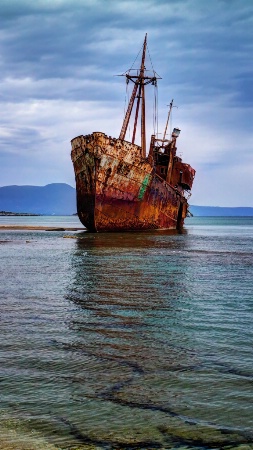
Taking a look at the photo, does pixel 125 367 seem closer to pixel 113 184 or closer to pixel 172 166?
pixel 113 184

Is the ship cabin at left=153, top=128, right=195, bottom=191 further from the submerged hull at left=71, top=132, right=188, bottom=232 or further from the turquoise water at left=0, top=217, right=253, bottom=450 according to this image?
the turquoise water at left=0, top=217, right=253, bottom=450

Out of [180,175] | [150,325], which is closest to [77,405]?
[150,325]

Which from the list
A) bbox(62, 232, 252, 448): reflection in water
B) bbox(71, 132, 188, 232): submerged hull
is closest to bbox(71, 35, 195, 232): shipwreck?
bbox(71, 132, 188, 232): submerged hull

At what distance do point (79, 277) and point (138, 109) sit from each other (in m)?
31.3

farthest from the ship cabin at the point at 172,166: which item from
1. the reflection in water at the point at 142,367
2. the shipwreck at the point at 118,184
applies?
the reflection in water at the point at 142,367

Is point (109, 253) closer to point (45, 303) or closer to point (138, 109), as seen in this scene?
point (45, 303)

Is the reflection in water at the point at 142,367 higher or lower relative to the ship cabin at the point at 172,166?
lower

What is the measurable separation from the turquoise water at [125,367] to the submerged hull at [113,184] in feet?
68.8

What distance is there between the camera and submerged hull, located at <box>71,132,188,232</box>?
101 feet

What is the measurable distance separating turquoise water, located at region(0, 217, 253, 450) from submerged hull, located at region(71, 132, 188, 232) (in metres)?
21.0

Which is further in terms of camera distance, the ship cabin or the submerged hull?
the ship cabin

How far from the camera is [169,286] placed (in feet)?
35.8

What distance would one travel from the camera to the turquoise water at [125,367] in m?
3.41

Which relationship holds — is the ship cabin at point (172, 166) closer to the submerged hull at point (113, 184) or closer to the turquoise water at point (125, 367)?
the submerged hull at point (113, 184)
